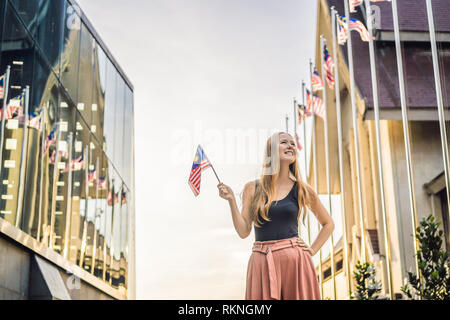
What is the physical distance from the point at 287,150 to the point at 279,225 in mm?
496

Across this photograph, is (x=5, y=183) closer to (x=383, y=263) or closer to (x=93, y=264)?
(x=93, y=264)

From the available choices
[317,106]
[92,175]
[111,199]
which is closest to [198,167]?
[317,106]

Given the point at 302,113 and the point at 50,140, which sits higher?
the point at 302,113

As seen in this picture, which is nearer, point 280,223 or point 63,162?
point 280,223

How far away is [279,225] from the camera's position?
382cm

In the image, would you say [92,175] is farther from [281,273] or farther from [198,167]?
[281,273]

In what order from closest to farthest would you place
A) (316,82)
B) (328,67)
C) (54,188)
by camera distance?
(54,188), (328,67), (316,82)

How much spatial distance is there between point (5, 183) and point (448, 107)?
8.80 metres

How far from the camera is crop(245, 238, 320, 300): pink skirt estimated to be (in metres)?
3.61

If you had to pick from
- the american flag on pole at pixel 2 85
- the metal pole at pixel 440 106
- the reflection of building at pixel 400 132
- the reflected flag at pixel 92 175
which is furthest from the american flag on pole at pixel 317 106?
the american flag on pole at pixel 2 85

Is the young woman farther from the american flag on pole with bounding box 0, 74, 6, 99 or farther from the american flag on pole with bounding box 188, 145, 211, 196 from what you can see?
the american flag on pole with bounding box 0, 74, 6, 99

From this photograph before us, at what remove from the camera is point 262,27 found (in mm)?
13664

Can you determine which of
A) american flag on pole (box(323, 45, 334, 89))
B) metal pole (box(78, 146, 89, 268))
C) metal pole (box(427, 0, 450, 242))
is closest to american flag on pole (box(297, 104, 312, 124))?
american flag on pole (box(323, 45, 334, 89))

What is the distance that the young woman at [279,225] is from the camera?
364 cm
